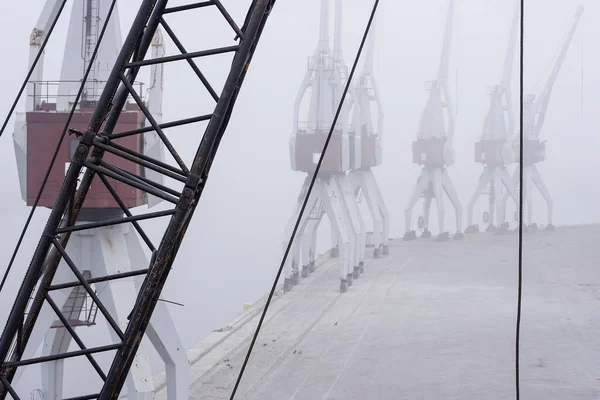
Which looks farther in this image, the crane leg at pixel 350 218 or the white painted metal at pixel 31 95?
the crane leg at pixel 350 218

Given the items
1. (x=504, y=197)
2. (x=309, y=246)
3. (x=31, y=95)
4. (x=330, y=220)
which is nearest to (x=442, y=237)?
(x=504, y=197)

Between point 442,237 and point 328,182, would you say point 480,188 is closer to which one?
point 442,237

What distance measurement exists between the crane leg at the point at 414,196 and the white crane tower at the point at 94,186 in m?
27.0

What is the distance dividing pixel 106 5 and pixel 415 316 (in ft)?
43.9

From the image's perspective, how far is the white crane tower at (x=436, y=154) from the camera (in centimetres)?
3544

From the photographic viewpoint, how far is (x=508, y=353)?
18.1 metres

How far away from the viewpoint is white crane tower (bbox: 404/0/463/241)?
35.4m

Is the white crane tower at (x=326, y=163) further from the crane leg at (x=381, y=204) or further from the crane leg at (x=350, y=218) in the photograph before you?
the crane leg at (x=381, y=204)

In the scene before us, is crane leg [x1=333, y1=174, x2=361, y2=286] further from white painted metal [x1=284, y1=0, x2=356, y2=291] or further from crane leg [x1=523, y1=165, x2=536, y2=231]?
crane leg [x1=523, y1=165, x2=536, y2=231]

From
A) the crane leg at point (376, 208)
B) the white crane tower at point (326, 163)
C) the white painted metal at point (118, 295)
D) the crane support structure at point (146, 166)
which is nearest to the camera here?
the crane support structure at point (146, 166)

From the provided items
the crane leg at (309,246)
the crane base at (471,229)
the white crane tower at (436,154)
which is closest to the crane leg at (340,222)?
the crane leg at (309,246)

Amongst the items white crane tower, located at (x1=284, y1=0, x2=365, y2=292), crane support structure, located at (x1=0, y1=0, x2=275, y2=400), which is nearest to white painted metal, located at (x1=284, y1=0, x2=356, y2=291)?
white crane tower, located at (x1=284, y1=0, x2=365, y2=292)

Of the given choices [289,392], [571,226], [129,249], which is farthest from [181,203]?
[571,226]

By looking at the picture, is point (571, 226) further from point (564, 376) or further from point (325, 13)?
point (564, 376)
